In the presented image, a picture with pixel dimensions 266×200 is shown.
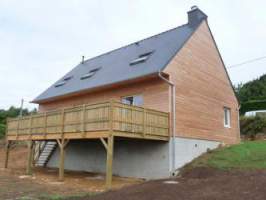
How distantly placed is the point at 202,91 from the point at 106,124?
7085 mm

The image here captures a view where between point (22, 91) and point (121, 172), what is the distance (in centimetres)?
4486

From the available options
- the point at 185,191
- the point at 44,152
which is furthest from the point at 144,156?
the point at 44,152

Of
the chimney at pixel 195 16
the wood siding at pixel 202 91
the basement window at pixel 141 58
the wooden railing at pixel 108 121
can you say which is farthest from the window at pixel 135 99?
the chimney at pixel 195 16

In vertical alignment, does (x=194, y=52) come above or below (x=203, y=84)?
above

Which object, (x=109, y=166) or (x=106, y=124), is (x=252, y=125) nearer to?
(x=106, y=124)

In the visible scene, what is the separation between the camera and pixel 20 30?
1681 cm

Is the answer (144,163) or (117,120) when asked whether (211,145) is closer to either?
(144,163)

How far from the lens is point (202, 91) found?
16.6 meters

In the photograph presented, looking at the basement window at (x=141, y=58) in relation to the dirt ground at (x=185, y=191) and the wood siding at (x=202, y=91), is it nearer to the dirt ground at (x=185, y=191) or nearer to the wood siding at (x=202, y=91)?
the wood siding at (x=202, y=91)

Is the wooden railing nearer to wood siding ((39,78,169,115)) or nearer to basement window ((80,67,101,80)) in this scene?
wood siding ((39,78,169,115))

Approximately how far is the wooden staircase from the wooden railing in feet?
17.7

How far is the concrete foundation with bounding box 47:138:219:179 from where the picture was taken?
13.7 m

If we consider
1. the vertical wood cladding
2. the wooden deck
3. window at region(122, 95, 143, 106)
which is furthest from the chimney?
the wooden deck

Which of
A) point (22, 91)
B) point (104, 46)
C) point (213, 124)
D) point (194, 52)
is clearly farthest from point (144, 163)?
point (22, 91)
